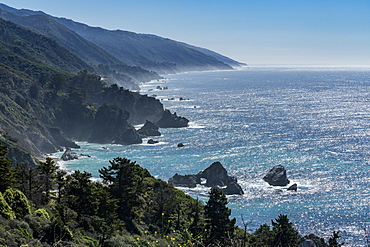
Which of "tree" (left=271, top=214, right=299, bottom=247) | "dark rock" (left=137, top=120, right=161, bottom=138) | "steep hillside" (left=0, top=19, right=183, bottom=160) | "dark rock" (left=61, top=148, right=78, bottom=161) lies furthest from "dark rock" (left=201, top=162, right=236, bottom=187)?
"dark rock" (left=137, top=120, right=161, bottom=138)

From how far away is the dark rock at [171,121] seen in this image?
165 meters

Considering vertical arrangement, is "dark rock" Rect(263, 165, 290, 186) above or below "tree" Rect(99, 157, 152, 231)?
below

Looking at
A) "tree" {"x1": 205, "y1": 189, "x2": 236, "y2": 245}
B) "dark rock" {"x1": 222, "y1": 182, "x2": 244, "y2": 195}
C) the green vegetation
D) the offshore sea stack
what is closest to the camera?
the green vegetation

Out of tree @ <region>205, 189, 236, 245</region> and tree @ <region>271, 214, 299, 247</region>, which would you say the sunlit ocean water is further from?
tree @ <region>205, 189, 236, 245</region>

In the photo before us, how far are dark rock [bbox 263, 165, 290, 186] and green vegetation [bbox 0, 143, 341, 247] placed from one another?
111 feet

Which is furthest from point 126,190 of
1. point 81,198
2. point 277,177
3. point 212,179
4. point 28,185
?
point 277,177

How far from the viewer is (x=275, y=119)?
583 feet

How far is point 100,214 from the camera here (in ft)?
139

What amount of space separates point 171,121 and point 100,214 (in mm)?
124657

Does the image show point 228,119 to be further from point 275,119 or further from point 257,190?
point 257,190

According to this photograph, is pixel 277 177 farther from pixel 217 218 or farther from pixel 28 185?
pixel 28 185

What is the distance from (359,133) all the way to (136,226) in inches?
4746

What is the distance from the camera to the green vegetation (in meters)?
31.3

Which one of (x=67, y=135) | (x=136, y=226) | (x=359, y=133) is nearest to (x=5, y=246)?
(x=136, y=226)
